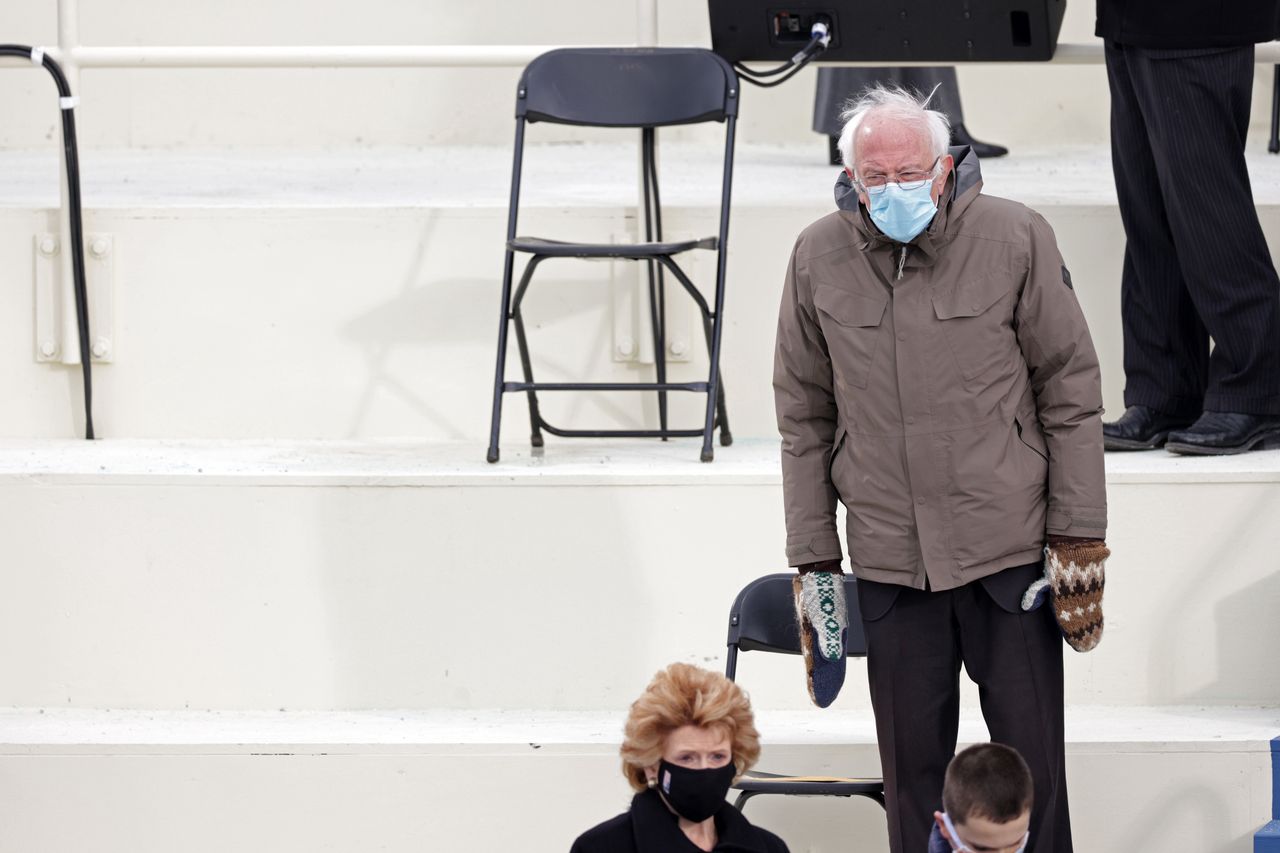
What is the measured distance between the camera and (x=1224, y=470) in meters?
3.40

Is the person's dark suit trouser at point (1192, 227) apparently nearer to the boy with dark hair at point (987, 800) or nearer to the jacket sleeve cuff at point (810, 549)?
the jacket sleeve cuff at point (810, 549)

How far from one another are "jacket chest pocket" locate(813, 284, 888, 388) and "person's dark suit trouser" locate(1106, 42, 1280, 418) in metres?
1.24

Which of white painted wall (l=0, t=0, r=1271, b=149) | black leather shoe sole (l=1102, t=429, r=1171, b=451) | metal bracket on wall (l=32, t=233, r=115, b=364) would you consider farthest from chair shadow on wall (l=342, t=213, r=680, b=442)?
white painted wall (l=0, t=0, r=1271, b=149)

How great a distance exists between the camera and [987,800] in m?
2.31

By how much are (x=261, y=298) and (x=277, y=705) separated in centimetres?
106

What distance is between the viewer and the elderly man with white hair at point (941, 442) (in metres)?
2.52

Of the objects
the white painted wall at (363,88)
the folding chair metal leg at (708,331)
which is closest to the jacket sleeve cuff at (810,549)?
the folding chair metal leg at (708,331)

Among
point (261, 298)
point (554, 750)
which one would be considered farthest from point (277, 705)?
point (261, 298)

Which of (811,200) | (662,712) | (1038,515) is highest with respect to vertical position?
(811,200)

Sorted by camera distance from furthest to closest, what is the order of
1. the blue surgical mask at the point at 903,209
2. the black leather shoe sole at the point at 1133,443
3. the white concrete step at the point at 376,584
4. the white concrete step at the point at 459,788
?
the black leather shoe sole at the point at 1133,443, the white concrete step at the point at 376,584, the white concrete step at the point at 459,788, the blue surgical mask at the point at 903,209

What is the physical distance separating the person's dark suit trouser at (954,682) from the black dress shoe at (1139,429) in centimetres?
117

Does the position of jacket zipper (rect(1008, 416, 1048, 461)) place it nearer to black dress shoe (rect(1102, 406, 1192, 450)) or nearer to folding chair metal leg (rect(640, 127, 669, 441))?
black dress shoe (rect(1102, 406, 1192, 450))

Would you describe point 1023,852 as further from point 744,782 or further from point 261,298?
point 261,298

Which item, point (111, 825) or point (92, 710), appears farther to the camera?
point (92, 710)
